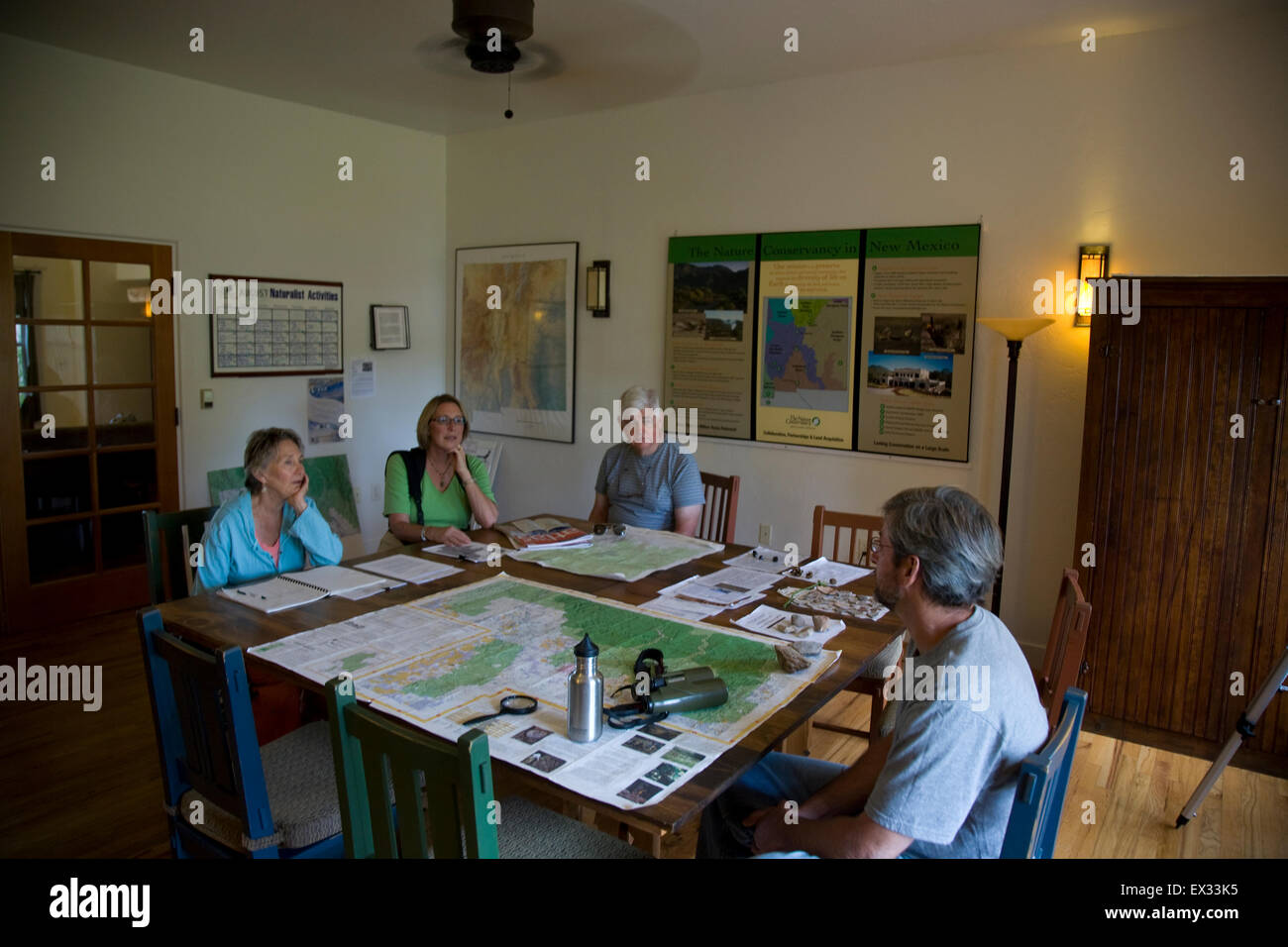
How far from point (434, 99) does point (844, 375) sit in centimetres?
279

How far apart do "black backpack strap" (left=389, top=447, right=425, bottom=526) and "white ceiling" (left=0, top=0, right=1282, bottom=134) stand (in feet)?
5.89

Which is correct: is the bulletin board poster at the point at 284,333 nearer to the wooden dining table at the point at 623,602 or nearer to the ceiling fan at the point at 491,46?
the ceiling fan at the point at 491,46

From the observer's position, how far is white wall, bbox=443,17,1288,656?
11.0ft

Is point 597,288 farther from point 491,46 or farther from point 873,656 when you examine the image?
point 873,656

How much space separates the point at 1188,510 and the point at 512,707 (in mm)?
2706

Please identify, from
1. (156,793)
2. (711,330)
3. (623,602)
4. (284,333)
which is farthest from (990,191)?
(156,793)

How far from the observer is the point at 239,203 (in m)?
4.78

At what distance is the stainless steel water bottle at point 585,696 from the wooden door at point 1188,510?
2515 mm

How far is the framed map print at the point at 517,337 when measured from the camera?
5316 mm

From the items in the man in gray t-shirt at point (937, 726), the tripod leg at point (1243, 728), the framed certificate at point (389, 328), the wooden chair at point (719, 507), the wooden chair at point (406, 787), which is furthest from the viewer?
the framed certificate at point (389, 328)

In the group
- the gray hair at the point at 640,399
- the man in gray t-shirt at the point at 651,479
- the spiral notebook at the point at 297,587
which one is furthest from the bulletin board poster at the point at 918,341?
the spiral notebook at the point at 297,587

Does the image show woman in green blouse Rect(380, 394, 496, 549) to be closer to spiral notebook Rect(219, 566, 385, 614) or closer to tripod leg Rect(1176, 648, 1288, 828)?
spiral notebook Rect(219, 566, 385, 614)

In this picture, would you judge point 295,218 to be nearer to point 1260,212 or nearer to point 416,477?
point 416,477

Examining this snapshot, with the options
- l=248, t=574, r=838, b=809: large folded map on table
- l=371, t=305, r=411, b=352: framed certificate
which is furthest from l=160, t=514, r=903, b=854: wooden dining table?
l=371, t=305, r=411, b=352: framed certificate
